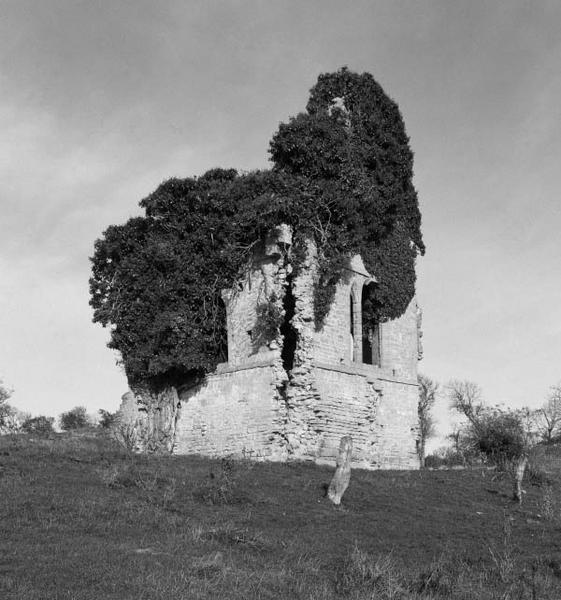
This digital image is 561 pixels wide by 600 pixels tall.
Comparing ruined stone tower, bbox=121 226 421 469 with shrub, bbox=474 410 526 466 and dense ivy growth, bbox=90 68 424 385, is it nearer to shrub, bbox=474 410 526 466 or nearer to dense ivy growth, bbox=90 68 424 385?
dense ivy growth, bbox=90 68 424 385

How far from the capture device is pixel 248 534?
500 inches

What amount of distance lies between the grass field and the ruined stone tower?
2788 millimetres

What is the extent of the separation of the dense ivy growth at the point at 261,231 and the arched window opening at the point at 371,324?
3.9 inches

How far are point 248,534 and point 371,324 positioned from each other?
634 inches

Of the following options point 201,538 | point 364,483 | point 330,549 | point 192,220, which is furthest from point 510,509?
point 192,220

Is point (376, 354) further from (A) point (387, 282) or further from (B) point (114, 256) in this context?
(B) point (114, 256)

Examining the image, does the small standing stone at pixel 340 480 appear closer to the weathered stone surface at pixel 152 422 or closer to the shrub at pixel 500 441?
the weathered stone surface at pixel 152 422

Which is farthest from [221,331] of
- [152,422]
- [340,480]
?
[340,480]

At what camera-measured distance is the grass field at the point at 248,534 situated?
9.85m

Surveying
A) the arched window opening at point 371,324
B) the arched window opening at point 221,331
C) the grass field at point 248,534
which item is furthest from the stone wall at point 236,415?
the arched window opening at point 371,324

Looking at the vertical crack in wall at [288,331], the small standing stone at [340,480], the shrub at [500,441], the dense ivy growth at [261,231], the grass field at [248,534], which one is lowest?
the grass field at [248,534]

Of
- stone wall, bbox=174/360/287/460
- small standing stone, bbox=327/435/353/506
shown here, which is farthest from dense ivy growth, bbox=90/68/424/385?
small standing stone, bbox=327/435/353/506

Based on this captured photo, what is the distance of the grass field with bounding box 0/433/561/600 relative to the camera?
985 cm

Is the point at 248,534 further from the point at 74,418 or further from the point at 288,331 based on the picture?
→ the point at 74,418
